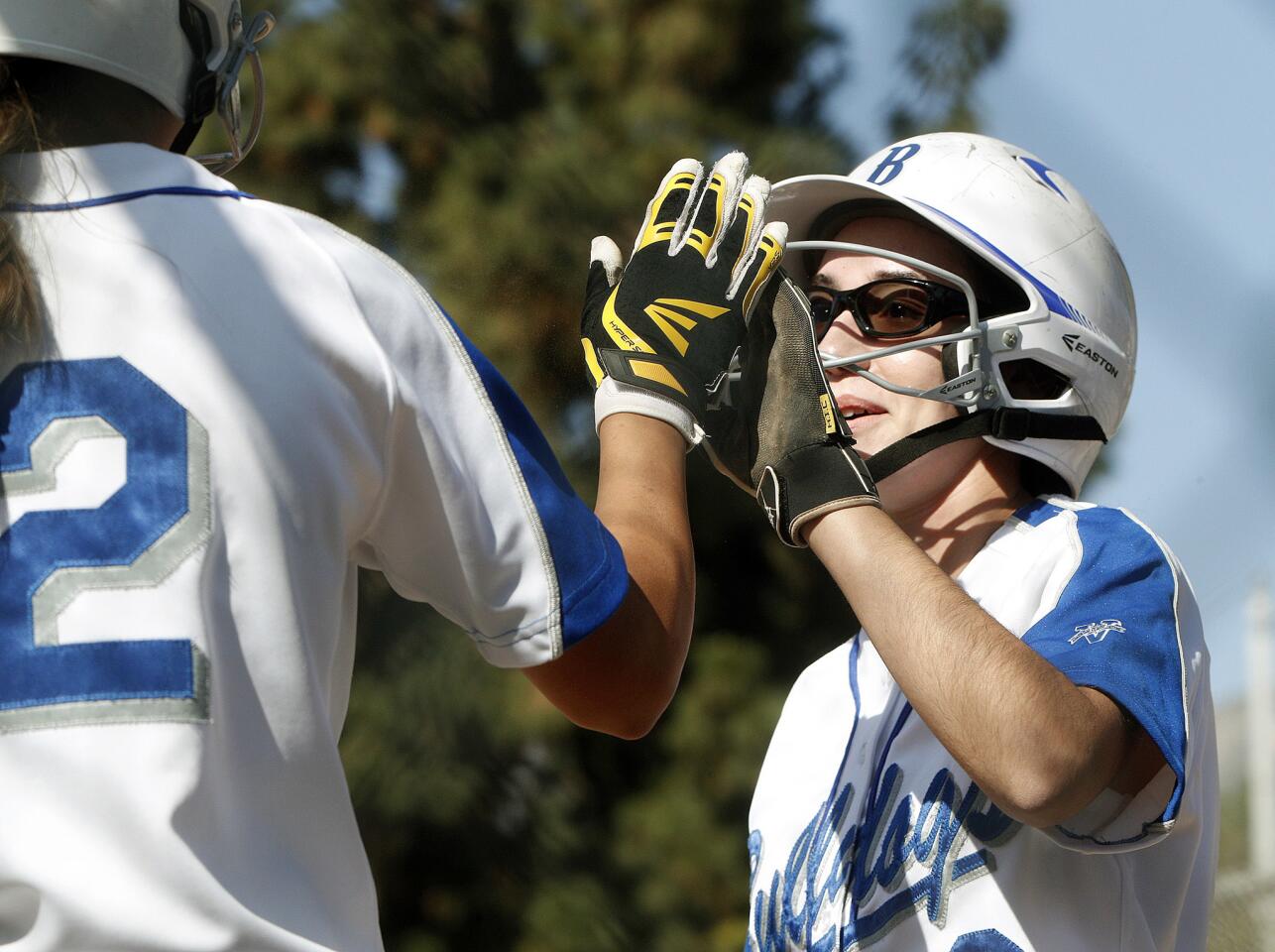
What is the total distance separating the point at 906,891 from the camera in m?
2.16

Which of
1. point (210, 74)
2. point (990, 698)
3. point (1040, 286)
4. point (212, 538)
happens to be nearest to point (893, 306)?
point (1040, 286)

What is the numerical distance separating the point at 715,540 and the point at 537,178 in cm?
152

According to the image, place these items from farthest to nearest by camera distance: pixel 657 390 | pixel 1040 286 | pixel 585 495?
pixel 585 495
pixel 1040 286
pixel 657 390

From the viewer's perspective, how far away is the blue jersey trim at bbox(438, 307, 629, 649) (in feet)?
5.24

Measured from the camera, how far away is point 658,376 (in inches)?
79.4

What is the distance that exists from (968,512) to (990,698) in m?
0.70

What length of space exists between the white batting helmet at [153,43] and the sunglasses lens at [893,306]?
1.13m

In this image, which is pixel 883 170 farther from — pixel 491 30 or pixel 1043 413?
pixel 491 30

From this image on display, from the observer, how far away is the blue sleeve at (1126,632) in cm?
196

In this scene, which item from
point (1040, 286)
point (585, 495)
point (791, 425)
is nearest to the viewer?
point (791, 425)

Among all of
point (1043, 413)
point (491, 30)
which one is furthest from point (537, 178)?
point (1043, 413)

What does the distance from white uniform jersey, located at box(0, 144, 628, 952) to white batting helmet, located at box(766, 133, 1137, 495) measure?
3.57 feet

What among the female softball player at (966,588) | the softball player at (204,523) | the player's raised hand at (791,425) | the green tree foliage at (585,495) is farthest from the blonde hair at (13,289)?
the green tree foliage at (585,495)

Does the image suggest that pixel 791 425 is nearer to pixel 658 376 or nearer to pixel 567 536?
pixel 658 376
